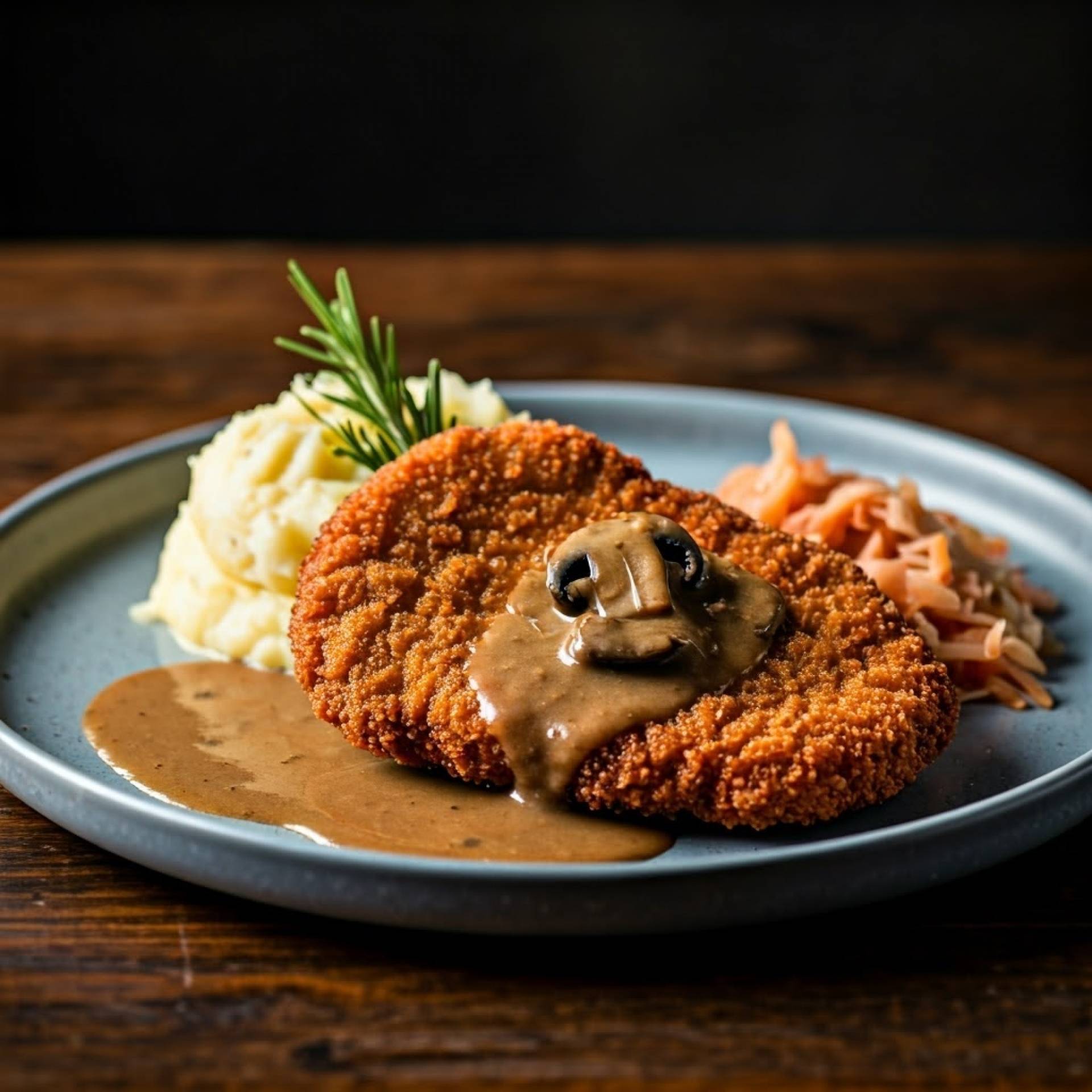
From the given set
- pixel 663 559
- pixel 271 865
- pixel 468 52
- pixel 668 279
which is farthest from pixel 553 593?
pixel 468 52

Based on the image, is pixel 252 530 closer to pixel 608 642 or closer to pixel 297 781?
pixel 297 781

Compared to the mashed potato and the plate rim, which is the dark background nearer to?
the mashed potato

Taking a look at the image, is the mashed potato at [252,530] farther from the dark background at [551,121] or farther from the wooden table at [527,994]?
the dark background at [551,121]

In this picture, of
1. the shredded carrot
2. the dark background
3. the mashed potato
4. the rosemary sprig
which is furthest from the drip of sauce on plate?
the dark background

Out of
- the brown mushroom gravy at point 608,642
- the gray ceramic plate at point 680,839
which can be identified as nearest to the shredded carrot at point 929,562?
the gray ceramic plate at point 680,839

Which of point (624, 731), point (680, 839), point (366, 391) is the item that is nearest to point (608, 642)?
point (624, 731)
